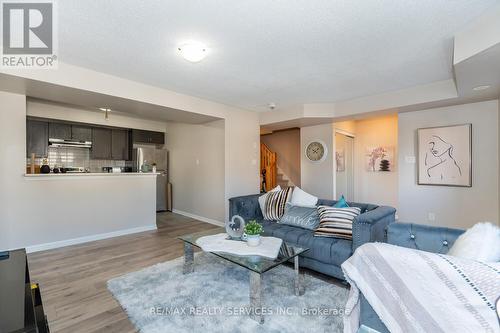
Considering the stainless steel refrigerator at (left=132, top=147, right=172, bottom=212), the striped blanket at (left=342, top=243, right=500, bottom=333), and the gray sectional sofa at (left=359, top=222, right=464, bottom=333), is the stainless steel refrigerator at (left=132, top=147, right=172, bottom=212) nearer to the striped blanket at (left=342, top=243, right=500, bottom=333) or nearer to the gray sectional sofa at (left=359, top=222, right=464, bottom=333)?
the gray sectional sofa at (left=359, top=222, right=464, bottom=333)

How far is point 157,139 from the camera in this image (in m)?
6.43

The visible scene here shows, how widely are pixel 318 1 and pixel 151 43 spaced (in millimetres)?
1558

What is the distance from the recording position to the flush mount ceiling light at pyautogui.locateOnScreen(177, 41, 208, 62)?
7.57 ft

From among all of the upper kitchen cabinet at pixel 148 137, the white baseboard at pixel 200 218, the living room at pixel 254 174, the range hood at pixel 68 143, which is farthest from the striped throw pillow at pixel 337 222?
the range hood at pixel 68 143

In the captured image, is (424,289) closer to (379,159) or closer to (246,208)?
(246,208)

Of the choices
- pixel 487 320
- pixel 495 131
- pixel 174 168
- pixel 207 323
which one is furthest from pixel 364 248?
pixel 174 168

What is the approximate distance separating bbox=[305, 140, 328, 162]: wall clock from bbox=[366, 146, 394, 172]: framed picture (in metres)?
1.29

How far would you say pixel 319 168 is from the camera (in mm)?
5340

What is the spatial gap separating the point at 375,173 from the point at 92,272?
5600 mm

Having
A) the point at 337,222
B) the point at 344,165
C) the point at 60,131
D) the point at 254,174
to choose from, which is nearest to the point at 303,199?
the point at 337,222

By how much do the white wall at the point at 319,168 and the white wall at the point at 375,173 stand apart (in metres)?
1.11

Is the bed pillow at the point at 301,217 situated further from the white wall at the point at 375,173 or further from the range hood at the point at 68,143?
the range hood at the point at 68,143

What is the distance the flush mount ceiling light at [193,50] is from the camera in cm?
231

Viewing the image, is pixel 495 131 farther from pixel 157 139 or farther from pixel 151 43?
pixel 157 139
